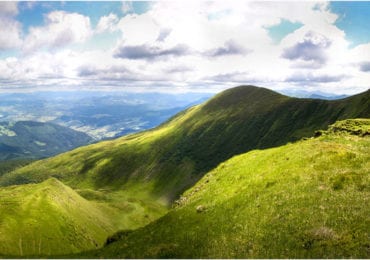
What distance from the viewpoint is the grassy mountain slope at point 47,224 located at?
2702 inches

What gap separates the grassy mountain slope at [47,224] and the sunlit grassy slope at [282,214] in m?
40.5

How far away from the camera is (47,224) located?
77000 millimetres

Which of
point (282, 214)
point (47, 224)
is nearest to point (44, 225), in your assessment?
point (47, 224)

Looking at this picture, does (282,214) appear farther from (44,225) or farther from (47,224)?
(47,224)

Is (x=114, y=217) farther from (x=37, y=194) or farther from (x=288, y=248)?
(x=288, y=248)

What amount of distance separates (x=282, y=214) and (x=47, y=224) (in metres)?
63.2

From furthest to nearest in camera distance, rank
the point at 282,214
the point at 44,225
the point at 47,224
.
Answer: the point at 47,224 → the point at 44,225 → the point at 282,214

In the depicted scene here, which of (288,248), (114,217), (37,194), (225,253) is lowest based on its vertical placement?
(114,217)

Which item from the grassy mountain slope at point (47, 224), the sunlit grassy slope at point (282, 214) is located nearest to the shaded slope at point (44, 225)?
the grassy mountain slope at point (47, 224)

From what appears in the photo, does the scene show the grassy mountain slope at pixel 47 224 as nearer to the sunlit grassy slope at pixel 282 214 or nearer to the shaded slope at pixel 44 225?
the shaded slope at pixel 44 225

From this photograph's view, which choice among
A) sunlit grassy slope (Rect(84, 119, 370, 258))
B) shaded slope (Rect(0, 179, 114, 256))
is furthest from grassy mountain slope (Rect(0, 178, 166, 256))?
sunlit grassy slope (Rect(84, 119, 370, 258))

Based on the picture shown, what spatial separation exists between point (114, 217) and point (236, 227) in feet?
351

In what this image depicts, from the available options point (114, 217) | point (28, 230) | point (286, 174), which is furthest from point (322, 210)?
point (114, 217)

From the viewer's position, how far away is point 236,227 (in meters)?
30.4
